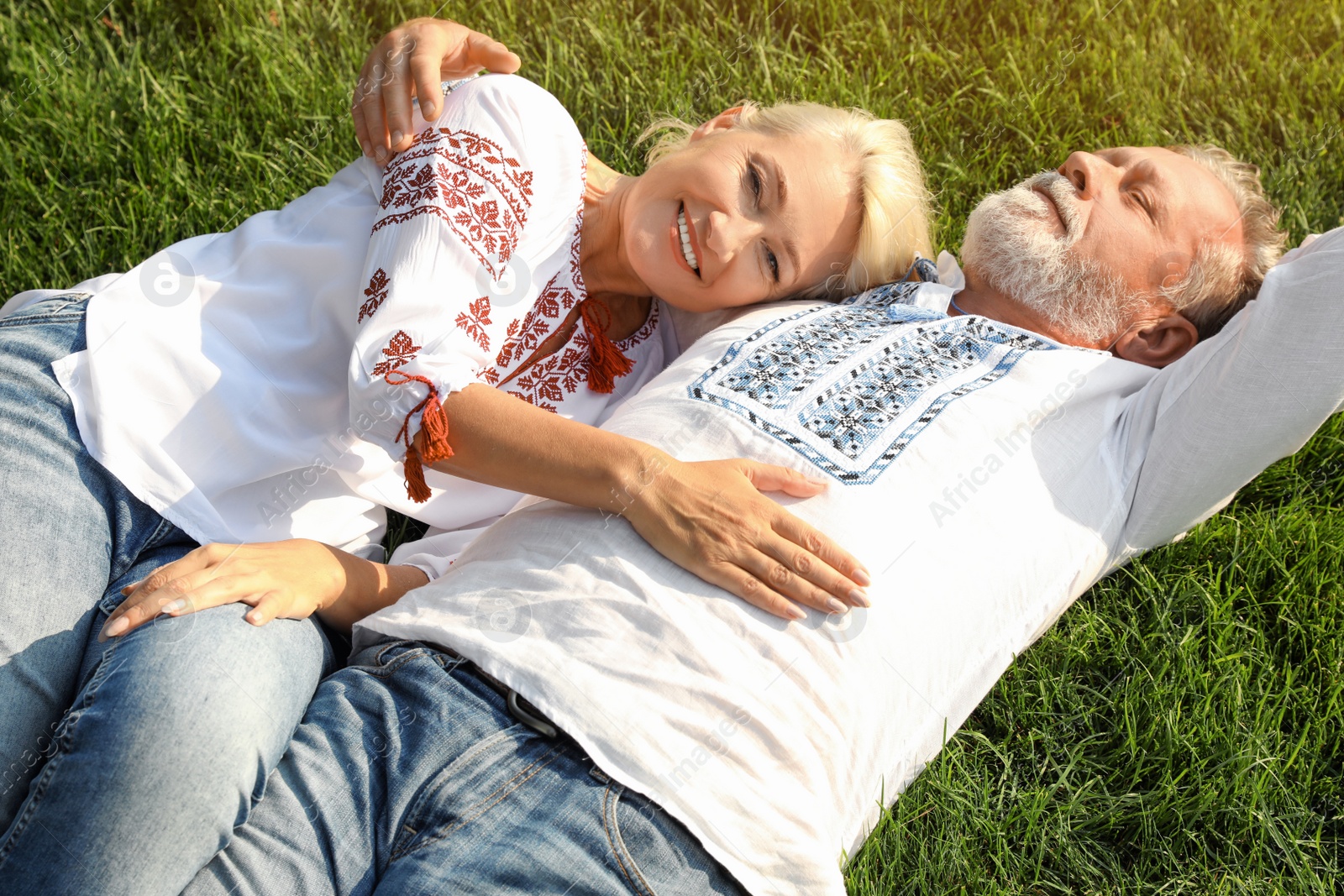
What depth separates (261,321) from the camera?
2486mm

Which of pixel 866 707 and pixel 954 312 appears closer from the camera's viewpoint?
pixel 866 707

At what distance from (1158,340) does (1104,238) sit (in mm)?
364

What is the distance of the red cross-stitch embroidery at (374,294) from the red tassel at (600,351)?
1.96 feet

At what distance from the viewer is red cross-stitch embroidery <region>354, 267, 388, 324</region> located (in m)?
2.24

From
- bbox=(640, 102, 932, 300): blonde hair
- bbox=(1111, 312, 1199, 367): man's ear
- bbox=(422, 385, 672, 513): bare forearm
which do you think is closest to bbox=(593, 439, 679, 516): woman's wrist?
bbox=(422, 385, 672, 513): bare forearm

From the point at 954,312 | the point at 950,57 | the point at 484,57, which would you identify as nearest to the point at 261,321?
the point at 484,57

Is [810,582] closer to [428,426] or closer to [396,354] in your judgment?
[428,426]

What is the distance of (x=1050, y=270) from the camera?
110 inches

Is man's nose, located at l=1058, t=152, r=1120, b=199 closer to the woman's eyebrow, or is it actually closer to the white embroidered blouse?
the woman's eyebrow

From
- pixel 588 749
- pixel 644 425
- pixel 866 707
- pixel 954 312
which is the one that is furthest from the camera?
pixel 954 312

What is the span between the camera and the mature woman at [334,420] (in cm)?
178

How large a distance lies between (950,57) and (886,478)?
250cm

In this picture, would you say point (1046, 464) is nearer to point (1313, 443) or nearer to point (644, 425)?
point (644, 425)

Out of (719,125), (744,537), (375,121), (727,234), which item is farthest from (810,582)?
(375,121)
